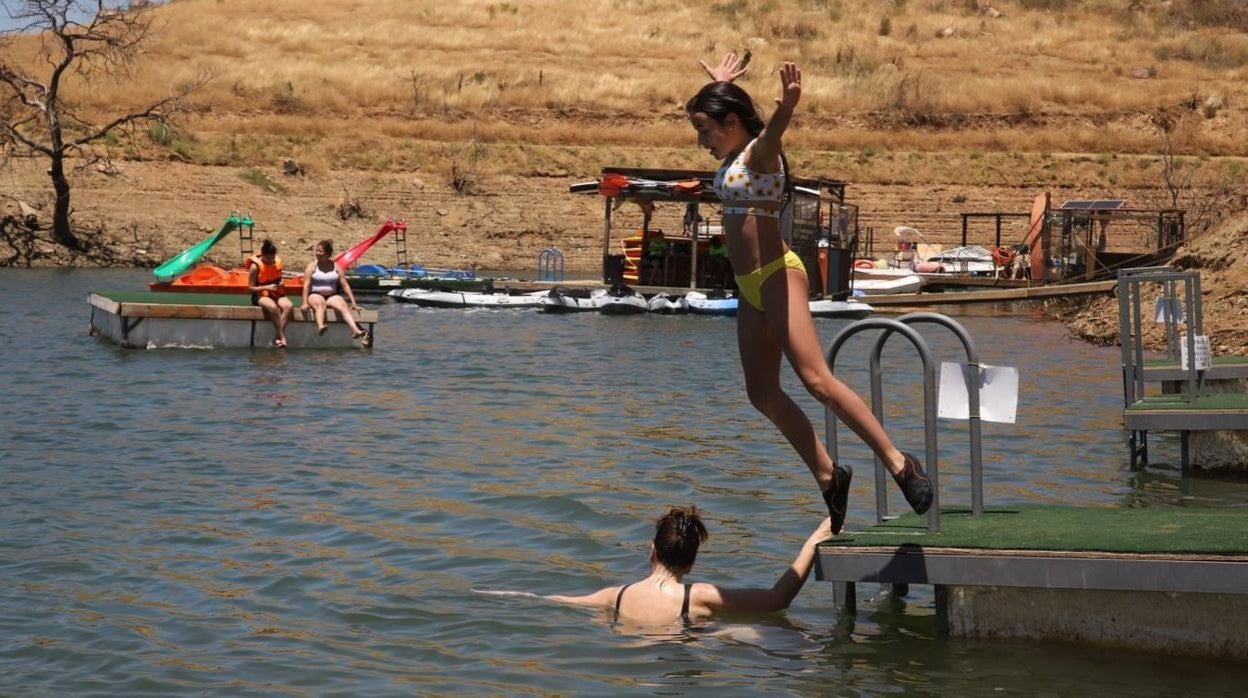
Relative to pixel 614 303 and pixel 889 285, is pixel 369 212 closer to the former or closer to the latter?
pixel 889 285

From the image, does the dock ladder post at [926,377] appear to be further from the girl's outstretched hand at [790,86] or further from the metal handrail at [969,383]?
the girl's outstretched hand at [790,86]

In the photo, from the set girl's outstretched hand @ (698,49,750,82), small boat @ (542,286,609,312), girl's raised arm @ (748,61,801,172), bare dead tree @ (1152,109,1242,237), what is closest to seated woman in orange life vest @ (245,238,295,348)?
small boat @ (542,286,609,312)

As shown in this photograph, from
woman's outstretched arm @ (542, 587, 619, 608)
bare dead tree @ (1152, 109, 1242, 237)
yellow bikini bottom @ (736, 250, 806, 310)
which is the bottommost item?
woman's outstretched arm @ (542, 587, 619, 608)

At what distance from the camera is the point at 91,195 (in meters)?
46.8

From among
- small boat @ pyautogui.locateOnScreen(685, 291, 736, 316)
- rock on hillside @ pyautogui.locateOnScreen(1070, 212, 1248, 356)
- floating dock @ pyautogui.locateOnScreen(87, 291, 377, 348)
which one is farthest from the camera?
small boat @ pyautogui.locateOnScreen(685, 291, 736, 316)

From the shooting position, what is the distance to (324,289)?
22.8m

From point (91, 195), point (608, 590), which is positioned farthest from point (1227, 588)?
point (91, 195)

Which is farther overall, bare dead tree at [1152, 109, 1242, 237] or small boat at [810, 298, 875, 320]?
bare dead tree at [1152, 109, 1242, 237]

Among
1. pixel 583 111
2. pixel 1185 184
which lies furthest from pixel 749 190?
pixel 583 111

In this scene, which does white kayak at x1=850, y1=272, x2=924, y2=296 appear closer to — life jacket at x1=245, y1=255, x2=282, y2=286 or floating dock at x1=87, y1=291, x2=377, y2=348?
floating dock at x1=87, y1=291, x2=377, y2=348

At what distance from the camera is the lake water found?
7.73 metres

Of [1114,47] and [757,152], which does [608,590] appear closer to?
[757,152]

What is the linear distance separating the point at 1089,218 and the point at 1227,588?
31761mm

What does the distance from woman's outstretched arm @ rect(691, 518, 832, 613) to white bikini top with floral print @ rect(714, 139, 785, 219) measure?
81.9 inches
